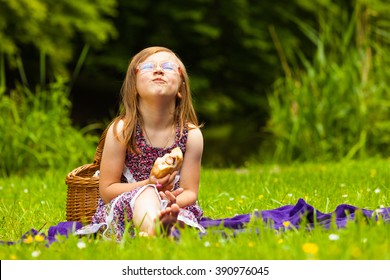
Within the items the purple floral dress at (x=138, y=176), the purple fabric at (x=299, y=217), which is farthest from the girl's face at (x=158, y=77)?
the purple fabric at (x=299, y=217)

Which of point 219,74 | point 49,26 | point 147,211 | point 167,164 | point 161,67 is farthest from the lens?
point 219,74

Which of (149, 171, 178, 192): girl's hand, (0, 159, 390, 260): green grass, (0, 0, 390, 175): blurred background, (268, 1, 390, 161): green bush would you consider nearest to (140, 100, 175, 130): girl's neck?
(149, 171, 178, 192): girl's hand

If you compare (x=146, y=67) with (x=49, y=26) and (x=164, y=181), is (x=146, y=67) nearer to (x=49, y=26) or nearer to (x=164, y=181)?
(x=164, y=181)

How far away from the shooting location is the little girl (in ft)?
11.4

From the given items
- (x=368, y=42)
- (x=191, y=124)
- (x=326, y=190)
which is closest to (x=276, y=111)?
(x=368, y=42)

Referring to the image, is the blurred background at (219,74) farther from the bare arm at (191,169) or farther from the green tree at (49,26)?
the bare arm at (191,169)

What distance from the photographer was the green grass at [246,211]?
2516mm

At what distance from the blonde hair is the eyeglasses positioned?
62 millimetres

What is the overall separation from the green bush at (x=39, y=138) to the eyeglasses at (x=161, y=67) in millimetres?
3401

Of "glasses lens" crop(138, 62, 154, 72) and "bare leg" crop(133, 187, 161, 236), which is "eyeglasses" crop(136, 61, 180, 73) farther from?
Answer: "bare leg" crop(133, 187, 161, 236)

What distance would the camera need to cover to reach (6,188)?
553cm

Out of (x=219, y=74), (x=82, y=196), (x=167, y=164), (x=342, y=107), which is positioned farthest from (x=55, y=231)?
(x=219, y=74)

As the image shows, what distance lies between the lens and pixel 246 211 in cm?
409

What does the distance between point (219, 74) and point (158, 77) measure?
15.5 m
